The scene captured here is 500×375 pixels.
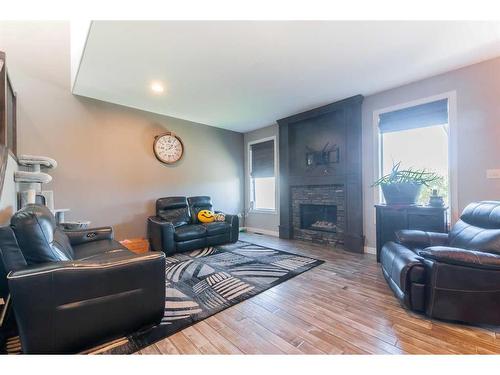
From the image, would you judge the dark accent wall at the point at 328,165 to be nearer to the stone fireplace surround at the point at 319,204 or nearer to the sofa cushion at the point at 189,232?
the stone fireplace surround at the point at 319,204

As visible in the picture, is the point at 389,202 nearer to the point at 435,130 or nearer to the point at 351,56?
the point at 435,130

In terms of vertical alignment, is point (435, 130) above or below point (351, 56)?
below

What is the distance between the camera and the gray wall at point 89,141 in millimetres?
2695

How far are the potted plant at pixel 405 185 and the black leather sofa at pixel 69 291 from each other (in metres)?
2.90

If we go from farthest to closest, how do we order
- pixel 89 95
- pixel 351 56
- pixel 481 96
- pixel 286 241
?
pixel 286 241 → pixel 89 95 → pixel 481 96 → pixel 351 56

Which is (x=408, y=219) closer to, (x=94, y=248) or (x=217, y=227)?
(x=217, y=227)

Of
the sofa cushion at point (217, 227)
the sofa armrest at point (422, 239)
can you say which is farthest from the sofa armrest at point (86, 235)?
the sofa armrest at point (422, 239)

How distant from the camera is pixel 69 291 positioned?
135 centimetres

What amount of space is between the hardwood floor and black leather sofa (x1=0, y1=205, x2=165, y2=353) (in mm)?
300

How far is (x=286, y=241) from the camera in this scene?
14.5 ft

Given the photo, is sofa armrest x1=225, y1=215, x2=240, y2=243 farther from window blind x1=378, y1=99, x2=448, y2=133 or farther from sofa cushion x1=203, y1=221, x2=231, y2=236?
window blind x1=378, y1=99, x2=448, y2=133
